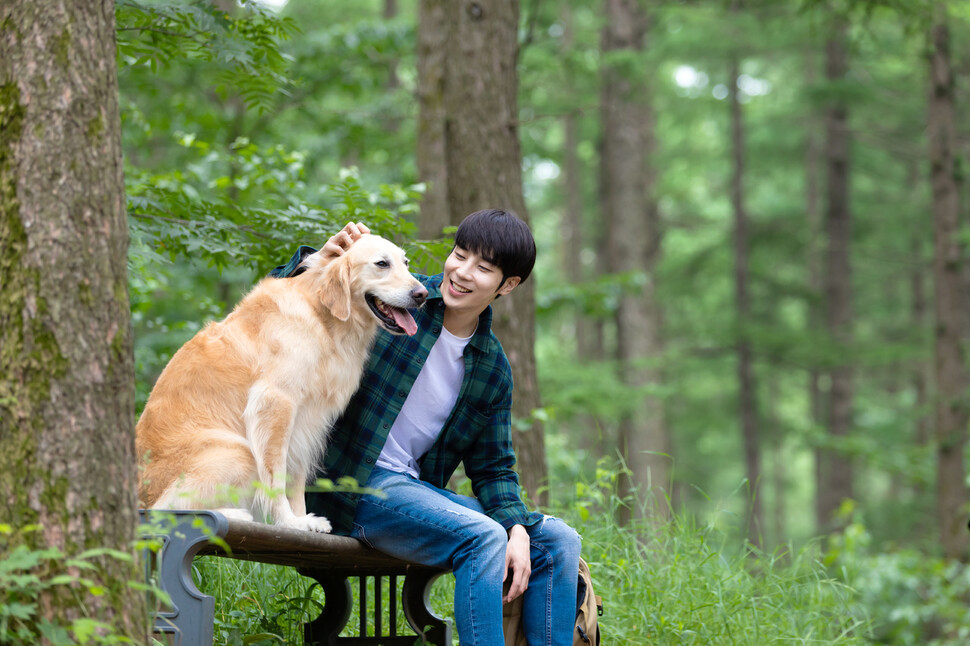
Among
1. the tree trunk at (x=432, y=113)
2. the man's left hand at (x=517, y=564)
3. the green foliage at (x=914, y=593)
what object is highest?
the tree trunk at (x=432, y=113)

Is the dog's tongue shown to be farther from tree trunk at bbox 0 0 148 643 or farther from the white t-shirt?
tree trunk at bbox 0 0 148 643

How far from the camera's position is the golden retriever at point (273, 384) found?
2951 millimetres

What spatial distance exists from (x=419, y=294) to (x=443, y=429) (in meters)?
0.51

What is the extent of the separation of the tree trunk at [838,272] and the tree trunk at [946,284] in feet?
16.3

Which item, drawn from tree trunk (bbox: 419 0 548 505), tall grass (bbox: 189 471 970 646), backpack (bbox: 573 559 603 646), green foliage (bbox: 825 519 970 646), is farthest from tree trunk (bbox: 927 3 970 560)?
backpack (bbox: 573 559 603 646)

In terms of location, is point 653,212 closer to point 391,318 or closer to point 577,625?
point 391,318

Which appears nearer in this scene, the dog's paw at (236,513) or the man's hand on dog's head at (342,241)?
the dog's paw at (236,513)

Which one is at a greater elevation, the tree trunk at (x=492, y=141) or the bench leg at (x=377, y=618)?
the tree trunk at (x=492, y=141)

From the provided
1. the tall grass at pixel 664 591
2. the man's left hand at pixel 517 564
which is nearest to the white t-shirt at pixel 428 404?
the man's left hand at pixel 517 564

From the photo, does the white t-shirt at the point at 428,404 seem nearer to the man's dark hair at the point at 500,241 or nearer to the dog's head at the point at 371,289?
the dog's head at the point at 371,289

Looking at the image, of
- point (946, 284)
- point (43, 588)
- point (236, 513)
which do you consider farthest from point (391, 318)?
point (946, 284)

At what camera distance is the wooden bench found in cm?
236

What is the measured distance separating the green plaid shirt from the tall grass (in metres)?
0.79

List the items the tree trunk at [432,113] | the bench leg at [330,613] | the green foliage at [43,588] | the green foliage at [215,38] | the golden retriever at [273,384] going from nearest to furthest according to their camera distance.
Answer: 1. the green foliage at [43,588]
2. the golden retriever at [273,384]
3. the bench leg at [330,613]
4. the green foliage at [215,38]
5. the tree trunk at [432,113]
